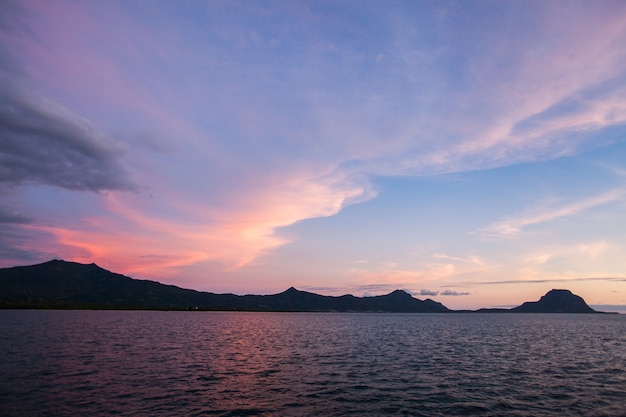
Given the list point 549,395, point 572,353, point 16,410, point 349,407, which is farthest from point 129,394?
point 572,353

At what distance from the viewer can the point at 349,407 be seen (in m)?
35.2

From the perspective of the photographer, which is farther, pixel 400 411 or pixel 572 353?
pixel 572 353

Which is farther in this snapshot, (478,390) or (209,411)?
(478,390)

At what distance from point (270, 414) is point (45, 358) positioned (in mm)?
46143

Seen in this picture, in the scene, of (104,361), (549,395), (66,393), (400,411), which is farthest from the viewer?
(104,361)

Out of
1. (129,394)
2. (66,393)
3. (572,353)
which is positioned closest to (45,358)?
(66,393)

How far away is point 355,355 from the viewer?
71.9m

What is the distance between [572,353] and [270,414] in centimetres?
7588

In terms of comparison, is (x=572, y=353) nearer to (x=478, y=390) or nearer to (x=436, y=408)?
(x=478, y=390)

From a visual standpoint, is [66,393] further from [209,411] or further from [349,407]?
[349,407]

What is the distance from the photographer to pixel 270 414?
106ft

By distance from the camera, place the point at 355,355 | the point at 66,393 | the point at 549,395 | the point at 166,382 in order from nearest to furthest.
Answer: the point at 66,393 < the point at 549,395 < the point at 166,382 < the point at 355,355

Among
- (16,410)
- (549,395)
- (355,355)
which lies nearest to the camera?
(16,410)

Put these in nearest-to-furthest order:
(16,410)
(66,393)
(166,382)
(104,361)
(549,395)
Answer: (16,410) → (66,393) → (549,395) → (166,382) → (104,361)
